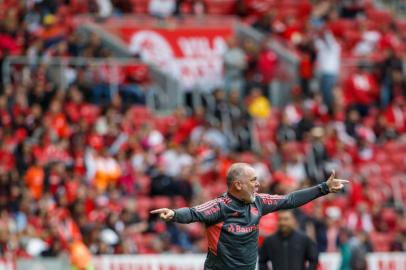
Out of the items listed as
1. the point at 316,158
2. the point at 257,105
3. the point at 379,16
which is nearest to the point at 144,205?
the point at 316,158

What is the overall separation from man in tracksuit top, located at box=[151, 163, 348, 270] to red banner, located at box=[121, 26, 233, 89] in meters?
15.3

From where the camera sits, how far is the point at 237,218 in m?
10.7

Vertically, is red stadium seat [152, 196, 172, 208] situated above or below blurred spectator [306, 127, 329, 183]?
below

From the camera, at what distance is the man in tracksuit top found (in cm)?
1062

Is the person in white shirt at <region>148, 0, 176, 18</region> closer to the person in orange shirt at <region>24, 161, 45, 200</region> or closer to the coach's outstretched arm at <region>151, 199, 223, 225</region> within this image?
the person in orange shirt at <region>24, 161, 45, 200</region>

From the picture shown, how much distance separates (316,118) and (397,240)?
4185mm

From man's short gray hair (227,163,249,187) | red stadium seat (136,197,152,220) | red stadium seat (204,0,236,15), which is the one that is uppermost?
red stadium seat (204,0,236,15)

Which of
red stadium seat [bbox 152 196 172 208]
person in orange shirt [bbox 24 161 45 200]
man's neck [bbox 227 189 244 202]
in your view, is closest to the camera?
man's neck [bbox 227 189 244 202]

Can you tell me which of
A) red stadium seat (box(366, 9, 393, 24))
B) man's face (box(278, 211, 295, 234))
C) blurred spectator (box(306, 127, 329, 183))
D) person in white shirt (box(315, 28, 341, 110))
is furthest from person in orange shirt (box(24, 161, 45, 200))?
red stadium seat (box(366, 9, 393, 24))

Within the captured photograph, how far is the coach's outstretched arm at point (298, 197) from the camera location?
35.0ft

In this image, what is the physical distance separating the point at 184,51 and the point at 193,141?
383 centimetres

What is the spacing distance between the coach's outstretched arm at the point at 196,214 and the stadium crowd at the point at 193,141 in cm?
719

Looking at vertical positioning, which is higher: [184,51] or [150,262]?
[184,51]

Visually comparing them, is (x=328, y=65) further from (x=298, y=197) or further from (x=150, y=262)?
(x=298, y=197)
